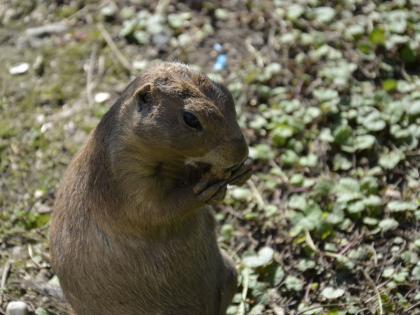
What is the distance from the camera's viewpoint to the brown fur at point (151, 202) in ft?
12.1

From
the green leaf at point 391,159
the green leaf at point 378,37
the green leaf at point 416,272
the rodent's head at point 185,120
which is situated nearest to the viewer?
the rodent's head at point 185,120

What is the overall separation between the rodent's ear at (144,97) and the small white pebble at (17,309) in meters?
1.77

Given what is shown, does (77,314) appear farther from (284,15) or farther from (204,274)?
(284,15)

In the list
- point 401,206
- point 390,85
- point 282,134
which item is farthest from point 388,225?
point 390,85

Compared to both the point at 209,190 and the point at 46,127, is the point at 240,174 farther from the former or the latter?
the point at 46,127

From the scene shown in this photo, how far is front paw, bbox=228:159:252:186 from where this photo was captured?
3.88 m

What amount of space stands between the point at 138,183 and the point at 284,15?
3429 millimetres

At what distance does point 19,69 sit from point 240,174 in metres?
3.61

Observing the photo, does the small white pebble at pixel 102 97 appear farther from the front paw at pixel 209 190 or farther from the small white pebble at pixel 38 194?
the front paw at pixel 209 190

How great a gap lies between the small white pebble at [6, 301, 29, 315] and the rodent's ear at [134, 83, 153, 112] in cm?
177

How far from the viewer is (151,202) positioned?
12.9 feet

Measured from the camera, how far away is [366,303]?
463 cm

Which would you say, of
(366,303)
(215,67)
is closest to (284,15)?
(215,67)

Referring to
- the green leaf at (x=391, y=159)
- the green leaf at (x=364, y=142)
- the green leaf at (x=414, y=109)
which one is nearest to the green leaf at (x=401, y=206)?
the green leaf at (x=391, y=159)
